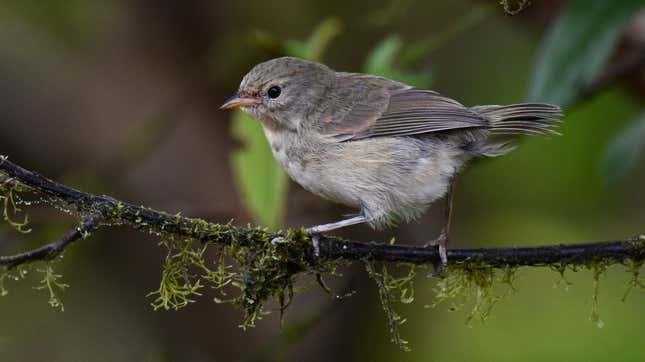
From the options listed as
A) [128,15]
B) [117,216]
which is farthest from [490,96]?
[117,216]

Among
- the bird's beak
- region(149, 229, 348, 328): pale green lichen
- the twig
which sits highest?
the bird's beak

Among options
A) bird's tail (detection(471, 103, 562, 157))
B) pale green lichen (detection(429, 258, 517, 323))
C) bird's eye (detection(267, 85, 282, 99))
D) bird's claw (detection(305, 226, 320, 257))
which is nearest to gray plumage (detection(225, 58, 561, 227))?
bird's tail (detection(471, 103, 562, 157))

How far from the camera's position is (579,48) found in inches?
168

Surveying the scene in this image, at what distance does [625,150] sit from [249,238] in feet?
8.13

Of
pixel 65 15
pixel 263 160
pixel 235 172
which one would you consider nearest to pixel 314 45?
pixel 263 160

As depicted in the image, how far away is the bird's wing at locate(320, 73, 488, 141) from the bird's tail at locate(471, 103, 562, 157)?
0.07 meters

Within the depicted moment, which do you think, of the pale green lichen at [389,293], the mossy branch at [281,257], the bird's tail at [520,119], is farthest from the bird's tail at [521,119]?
the pale green lichen at [389,293]

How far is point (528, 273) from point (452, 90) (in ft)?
6.86

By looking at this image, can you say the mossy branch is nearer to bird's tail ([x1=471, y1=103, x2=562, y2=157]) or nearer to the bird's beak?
bird's tail ([x1=471, y1=103, x2=562, y2=157])

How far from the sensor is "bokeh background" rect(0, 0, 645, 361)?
5.71 metres

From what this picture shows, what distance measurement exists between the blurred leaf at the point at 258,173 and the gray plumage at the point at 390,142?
19 centimetres

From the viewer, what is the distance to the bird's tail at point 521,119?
12.7 ft

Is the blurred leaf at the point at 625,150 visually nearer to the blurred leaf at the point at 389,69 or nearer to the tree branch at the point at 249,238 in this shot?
the blurred leaf at the point at 389,69

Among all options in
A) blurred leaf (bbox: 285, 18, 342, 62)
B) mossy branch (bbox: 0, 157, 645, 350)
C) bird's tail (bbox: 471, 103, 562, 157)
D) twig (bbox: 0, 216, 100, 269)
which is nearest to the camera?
twig (bbox: 0, 216, 100, 269)
